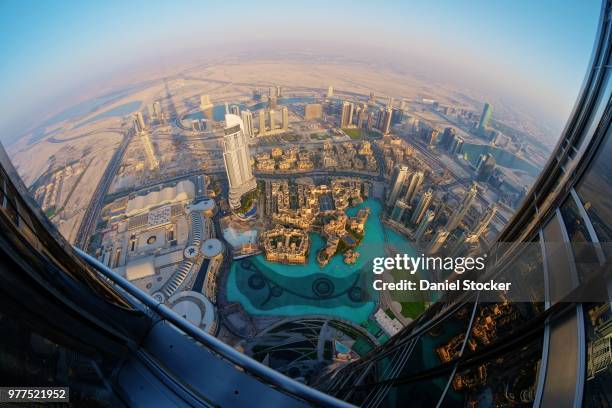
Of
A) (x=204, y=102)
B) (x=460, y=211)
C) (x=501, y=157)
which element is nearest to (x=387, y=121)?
(x=501, y=157)

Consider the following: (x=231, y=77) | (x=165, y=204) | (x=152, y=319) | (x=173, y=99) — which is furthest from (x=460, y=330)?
(x=231, y=77)

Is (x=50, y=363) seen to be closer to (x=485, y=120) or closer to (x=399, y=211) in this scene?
(x=399, y=211)

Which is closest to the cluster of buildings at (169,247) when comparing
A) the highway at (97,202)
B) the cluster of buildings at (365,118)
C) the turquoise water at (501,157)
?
the highway at (97,202)

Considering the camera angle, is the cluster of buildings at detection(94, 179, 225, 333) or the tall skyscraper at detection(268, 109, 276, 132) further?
the tall skyscraper at detection(268, 109, 276, 132)

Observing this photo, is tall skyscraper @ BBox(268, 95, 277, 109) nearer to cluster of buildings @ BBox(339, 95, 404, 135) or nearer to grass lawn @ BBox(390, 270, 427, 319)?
cluster of buildings @ BBox(339, 95, 404, 135)

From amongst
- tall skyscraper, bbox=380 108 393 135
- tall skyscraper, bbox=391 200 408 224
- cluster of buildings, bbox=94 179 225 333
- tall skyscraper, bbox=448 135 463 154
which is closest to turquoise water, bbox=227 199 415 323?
cluster of buildings, bbox=94 179 225 333

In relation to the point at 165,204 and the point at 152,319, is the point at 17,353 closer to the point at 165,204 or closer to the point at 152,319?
the point at 152,319
